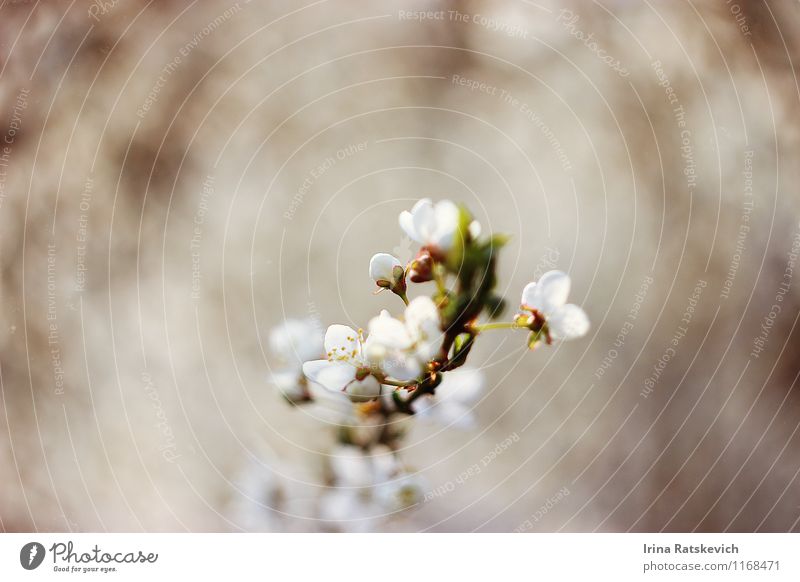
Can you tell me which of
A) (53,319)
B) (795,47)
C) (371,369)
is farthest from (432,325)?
(795,47)

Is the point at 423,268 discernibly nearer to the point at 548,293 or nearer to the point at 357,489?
the point at 548,293

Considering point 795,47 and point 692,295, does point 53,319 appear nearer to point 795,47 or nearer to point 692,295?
point 692,295

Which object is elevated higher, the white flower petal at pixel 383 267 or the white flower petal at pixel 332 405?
the white flower petal at pixel 383 267

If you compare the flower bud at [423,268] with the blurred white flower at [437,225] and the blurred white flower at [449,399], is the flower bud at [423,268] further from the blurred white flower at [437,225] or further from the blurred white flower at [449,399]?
the blurred white flower at [449,399]

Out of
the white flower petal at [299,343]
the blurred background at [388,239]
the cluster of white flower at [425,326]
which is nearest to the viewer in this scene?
the cluster of white flower at [425,326]

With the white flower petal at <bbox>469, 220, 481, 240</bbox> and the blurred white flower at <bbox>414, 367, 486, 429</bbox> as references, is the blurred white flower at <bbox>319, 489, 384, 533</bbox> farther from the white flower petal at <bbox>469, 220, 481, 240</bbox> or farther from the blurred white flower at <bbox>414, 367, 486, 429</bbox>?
the white flower petal at <bbox>469, 220, 481, 240</bbox>
